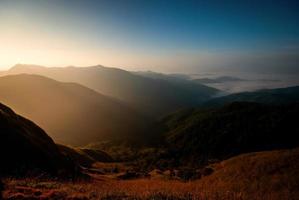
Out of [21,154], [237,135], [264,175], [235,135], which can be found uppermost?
[21,154]

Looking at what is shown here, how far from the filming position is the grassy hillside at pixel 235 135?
125 metres

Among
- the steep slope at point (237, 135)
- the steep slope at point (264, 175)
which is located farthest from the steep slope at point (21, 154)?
the steep slope at point (237, 135)

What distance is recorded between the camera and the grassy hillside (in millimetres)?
124938

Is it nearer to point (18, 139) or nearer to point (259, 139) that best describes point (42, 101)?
point (259, 139)

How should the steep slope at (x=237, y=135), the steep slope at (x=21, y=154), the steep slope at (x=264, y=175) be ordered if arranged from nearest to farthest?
1. the steep slope at (x=21, y=154)
2. the steep slope at (x=264, y=175)
3. the steep slope at (x=237, y=135)

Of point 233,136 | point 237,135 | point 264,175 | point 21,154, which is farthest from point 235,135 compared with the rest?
point 21,154

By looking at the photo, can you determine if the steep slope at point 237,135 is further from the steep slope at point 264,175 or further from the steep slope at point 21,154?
the steep slope at point 21,154

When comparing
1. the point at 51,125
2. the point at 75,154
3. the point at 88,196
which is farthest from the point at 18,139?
the point at 51,125

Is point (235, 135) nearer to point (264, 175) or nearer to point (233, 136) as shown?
point (233, 136)

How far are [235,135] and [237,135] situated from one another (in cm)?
107

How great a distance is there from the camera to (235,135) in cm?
14088

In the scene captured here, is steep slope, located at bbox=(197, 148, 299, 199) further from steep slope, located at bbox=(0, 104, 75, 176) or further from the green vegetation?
the green vegetation

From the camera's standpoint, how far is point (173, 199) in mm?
9578

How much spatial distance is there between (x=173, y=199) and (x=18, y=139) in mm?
24972
